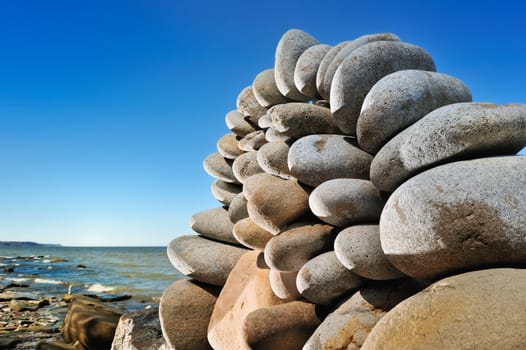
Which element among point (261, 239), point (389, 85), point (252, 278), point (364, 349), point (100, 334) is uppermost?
point (389, 85)

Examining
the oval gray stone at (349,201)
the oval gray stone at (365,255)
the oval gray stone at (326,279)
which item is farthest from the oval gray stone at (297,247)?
the oval gray stone at (365,255)

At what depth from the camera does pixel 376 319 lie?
2152 mm

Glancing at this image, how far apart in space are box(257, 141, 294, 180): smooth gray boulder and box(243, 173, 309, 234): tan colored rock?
15 centimetres

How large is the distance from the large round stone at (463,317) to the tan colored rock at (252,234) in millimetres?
1460

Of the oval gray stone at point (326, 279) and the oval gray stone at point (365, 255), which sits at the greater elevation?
the oval gray stone at point (365, 255)

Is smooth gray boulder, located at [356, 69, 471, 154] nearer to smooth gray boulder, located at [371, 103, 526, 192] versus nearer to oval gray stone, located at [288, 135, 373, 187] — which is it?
smooth gray boulder, located at [371, 103, 526, 192]

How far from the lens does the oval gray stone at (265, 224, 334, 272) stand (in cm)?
267

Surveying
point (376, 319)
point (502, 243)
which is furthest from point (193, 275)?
point (502, 243)

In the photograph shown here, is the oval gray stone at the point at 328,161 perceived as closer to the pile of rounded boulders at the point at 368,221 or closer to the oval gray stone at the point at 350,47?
the pile of rounded boulders at the point at 368,221

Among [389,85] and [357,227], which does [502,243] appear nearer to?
[357,227]

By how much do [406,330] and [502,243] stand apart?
518mm

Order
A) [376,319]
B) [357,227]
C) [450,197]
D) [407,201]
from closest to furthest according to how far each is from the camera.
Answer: [450,197]
[407,201]
[376,319]
[357,227]

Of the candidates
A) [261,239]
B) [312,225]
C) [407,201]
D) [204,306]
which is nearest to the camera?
[407,201]

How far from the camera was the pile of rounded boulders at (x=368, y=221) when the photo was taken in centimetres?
174
